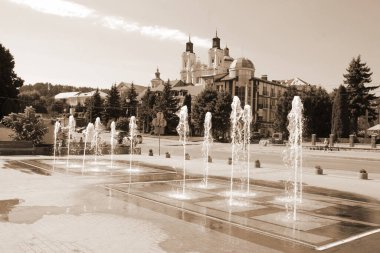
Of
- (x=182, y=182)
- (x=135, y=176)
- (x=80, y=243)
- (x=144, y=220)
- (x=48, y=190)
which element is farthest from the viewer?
(x=135, y=176)

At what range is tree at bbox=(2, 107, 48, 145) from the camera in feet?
98.1

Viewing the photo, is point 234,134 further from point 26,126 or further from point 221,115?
point 26,126

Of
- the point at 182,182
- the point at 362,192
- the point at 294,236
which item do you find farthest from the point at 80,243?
the point at 362,192

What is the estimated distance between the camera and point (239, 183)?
53.8 ft

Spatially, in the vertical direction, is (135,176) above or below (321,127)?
below

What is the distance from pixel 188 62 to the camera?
470ft

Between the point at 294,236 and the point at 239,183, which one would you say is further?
the point at 239,183

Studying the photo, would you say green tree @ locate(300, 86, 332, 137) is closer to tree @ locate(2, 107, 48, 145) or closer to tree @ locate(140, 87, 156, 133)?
tree @ locate(140, 87, 156, 133)

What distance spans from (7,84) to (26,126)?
2867 cm

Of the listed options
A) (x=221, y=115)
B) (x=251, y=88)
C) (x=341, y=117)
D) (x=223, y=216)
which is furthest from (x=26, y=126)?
(x=251, y=88)

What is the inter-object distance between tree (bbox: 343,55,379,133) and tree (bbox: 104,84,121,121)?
5116 centimetres

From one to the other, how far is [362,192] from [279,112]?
51.2m

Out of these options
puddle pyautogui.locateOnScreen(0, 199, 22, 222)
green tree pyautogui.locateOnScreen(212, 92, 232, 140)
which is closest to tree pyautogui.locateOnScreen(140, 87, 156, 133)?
green tree pyautogui.locateOnScreen(212, 92, 232, 140)

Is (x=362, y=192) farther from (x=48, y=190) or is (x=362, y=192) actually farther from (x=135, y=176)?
(x=48, y=190)
